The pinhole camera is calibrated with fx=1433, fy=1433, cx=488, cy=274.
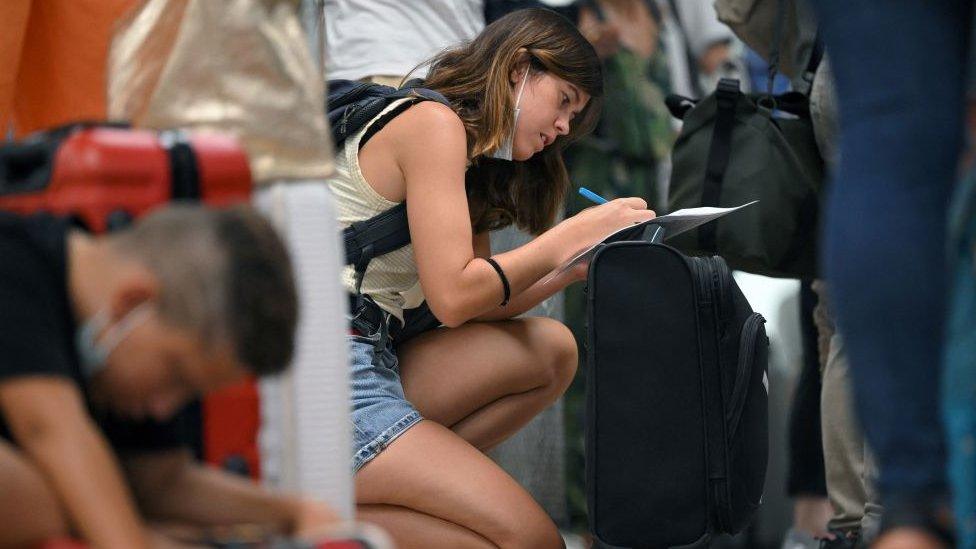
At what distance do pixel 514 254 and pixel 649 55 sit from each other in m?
1.60

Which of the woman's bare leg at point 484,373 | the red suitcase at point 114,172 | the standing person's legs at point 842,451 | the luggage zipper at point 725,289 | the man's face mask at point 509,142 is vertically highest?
the red suitcase at point 114,172

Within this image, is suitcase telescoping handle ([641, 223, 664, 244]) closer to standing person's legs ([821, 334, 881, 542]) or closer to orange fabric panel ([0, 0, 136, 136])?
standing person's legs ([821, 334, 881, 542])

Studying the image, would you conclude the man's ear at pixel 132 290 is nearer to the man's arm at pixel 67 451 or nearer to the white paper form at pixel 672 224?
the man's arm at pixel 67 451

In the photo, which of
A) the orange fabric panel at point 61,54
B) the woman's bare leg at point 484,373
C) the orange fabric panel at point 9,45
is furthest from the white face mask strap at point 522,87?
Answer: the orange fabric panel at point 9,45

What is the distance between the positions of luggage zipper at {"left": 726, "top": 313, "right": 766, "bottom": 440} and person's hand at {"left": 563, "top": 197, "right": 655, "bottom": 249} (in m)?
0.24

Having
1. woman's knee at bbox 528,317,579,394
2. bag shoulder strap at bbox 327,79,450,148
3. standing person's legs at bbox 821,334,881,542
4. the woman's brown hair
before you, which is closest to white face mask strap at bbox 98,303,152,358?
bag shoulder strap at bbox 327,79,450,148

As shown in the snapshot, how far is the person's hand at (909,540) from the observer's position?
1212 millimetres

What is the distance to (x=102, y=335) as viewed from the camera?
124 cm

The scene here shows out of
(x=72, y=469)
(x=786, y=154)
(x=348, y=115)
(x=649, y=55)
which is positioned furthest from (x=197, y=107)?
(x=649, y=55)

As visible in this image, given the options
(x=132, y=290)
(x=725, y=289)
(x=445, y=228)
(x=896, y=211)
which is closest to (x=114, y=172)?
(x=132, y=290)

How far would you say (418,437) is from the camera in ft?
7.08

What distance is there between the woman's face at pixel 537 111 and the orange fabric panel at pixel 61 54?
64cm

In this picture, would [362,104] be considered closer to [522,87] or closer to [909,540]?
[522,87]

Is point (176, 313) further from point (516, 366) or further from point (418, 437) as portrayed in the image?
point (516, 366)
